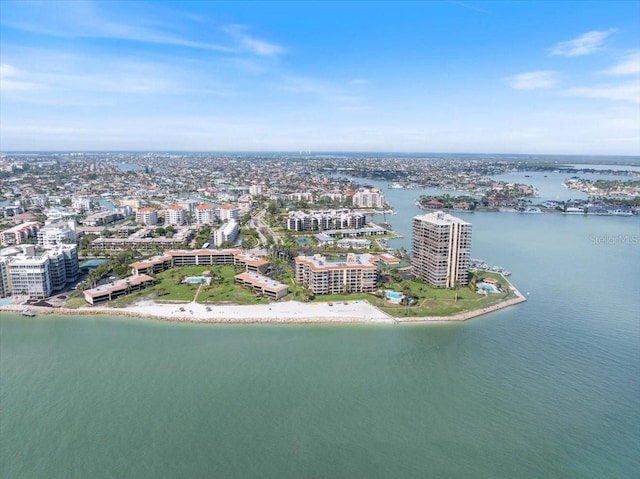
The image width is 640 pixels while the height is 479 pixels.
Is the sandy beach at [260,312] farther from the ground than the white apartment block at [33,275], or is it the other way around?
the white apartment block at [33,275]

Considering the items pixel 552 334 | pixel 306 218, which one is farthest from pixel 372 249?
pixel 552 334

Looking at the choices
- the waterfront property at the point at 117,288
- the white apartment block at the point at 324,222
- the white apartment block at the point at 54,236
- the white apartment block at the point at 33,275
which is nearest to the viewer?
the waterfront property at the point at 117,288

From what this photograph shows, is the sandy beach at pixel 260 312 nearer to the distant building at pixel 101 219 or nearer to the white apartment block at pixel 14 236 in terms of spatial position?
the white apartment block at pixel 14 236

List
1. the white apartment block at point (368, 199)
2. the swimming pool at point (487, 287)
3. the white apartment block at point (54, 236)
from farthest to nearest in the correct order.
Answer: the white apartment block at point (368, 199) < the white apartment block at point (54, 236) < the swimming pool at point (487, 287)

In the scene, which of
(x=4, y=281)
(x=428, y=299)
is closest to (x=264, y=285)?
(x=428, y=299)

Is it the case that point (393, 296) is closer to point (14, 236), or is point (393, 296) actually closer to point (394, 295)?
point (394, 295)

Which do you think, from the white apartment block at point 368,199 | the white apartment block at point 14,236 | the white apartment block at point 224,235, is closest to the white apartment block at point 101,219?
the white apartment block at point 14,236

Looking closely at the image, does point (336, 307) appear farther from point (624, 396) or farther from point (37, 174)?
point (37, 174)
